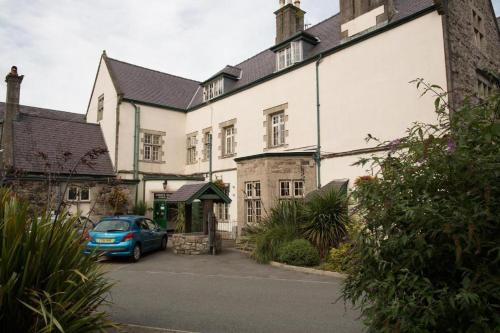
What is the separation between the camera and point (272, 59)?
2050 centimetres

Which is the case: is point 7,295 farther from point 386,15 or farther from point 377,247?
point 386,15

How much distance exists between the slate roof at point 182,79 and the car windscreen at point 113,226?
1057cm

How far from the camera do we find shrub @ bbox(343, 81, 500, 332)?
2607mm

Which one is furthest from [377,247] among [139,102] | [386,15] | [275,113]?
[139,102]

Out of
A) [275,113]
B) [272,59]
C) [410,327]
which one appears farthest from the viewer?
[272,59]

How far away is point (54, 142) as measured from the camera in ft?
67.7

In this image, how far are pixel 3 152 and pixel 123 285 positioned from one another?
46.8 feet

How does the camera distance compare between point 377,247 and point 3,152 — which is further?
point 3,152

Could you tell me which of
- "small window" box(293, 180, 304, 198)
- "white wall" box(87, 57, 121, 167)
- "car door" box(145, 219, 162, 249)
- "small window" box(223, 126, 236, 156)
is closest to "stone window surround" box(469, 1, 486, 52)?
"small window" box(293, 180, 304, 198)

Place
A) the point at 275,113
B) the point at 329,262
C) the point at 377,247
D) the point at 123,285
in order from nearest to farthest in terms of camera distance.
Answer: the point at 377,247
the point at 123,285
the point at 329,262
the point at 275,113

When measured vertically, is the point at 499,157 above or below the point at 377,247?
above

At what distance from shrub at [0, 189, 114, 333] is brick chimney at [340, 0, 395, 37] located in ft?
45.6

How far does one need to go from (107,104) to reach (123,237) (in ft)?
46.5

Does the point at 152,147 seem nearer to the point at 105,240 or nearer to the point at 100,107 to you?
the point at 100,107
